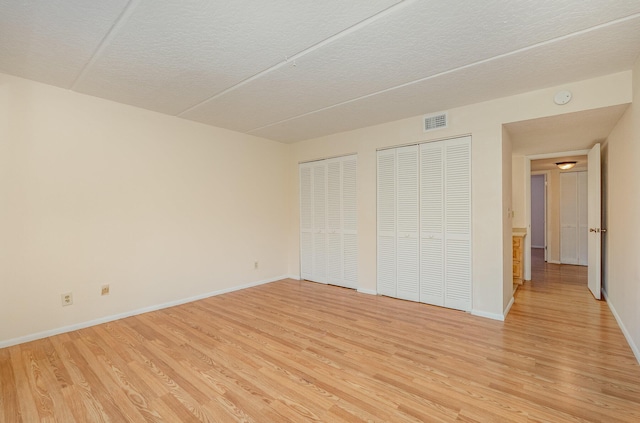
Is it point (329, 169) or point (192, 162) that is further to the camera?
point (329, 169)

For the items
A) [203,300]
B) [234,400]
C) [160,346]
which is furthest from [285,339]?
[203,300]

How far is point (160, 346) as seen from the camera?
2.67m

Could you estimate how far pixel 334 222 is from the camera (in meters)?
4.81

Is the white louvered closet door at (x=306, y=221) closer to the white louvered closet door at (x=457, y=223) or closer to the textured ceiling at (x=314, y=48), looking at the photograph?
the textured ceiling at (x=314, y=48)

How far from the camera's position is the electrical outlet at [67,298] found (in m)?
3.01

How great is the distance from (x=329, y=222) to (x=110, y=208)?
2996mm

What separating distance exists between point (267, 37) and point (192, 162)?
2.46 meters

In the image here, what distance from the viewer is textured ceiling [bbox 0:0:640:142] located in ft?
6.03

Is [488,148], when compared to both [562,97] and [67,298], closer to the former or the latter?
[562,97]

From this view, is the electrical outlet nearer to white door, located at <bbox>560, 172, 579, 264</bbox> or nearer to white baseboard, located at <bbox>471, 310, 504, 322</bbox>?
white baseboard, located at <bbox>471, 310, 504, 322</bbox>

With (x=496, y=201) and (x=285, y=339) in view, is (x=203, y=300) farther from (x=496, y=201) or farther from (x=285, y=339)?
(x=496, y=201)

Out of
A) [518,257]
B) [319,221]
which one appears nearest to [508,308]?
[518,257]

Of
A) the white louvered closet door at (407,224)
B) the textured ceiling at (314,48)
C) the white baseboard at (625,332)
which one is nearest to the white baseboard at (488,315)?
the white louvered closet door at (407,224)

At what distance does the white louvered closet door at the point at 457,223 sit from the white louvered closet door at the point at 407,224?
1.28 ft
